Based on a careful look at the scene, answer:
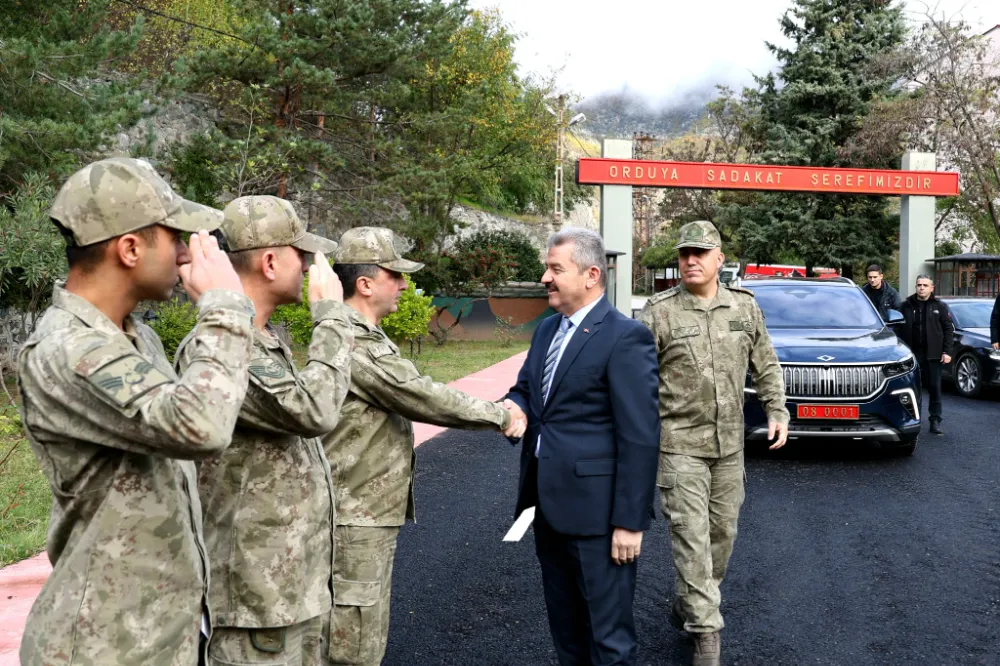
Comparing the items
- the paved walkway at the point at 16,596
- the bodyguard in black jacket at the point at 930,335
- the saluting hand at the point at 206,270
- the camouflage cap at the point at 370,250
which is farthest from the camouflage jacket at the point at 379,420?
the bodyguard in black jacket at the point at 930,335

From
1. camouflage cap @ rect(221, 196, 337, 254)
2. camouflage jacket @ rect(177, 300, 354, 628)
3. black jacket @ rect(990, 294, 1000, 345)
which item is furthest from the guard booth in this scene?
camouflage jacket @ rect(177, 300, 354, 628)

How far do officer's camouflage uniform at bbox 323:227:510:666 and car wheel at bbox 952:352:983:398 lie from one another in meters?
13.0

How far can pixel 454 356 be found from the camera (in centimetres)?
2203

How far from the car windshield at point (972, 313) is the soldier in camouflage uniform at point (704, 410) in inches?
458

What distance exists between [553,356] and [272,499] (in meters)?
1.39

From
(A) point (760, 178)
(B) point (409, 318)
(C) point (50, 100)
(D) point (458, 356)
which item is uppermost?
(C) point (50, 100)

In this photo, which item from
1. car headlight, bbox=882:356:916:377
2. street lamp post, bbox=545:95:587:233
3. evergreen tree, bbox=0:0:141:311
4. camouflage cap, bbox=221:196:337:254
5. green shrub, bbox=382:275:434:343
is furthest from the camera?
street lamp post, bbox=545:95:587:233

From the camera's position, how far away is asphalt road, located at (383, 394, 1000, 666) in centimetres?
432

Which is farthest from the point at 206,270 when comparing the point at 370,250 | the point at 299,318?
the point at 299,318

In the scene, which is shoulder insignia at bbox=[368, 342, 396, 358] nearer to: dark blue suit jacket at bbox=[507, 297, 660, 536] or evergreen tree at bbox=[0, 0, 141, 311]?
dark blue suit jacket at bbox=[507, 297, 660, 536]

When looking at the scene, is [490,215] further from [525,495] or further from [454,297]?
[525,495]

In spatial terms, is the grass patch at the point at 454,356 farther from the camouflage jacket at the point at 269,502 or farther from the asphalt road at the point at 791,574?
the camouflage jacket at the point at 269,502

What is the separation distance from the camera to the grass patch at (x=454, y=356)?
58.8 feet

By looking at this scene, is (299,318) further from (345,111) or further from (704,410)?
(704,410)
